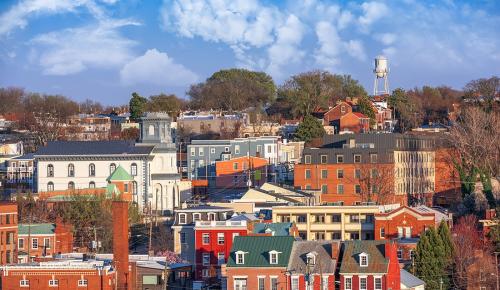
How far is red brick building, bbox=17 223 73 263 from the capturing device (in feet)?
284

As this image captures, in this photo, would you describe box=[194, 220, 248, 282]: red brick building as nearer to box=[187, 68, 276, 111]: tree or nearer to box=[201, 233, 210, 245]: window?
box=[201, 233, 210, 245]: window

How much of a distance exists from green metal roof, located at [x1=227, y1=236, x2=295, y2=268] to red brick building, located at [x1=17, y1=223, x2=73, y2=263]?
1676 centimetres

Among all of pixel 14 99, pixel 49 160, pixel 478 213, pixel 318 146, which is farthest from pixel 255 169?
pixel 14 99

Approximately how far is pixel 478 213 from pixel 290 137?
45650mm

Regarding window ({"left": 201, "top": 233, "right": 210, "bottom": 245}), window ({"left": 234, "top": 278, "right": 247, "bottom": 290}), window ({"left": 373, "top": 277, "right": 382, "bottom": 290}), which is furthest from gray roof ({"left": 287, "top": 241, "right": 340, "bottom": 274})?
window ({"left": 201, "top": 233, "right": 210, "bottom": 245})

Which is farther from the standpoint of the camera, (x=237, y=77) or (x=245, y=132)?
(x=237, y=77)

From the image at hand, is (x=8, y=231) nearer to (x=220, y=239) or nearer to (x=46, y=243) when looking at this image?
(x=46, y=243)

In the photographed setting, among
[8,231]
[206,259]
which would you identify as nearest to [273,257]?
[206,259]

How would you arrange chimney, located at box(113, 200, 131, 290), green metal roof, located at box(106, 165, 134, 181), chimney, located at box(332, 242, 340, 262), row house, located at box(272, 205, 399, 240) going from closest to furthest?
chimney, located at box(332, 242, 340, 262) → chimney, located at box(113, 200, 131, 290) → row house, located at box(272, 205, 399, 240) → green metal roof, located at box(106, 165, 134, 181)

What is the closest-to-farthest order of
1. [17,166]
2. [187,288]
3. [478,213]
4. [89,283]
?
1. [89,283]
2. [187,288]
3. [478,213]
4. [17,166]

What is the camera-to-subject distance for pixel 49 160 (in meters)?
118

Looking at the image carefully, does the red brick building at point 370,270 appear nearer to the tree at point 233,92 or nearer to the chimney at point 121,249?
the chimney at point 121,249

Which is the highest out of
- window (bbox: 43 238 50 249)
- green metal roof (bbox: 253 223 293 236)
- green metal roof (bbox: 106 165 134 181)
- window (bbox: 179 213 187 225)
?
green metal roof (bbox: 106 165 134 181)

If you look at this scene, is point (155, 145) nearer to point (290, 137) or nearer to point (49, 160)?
point (49, 160)
